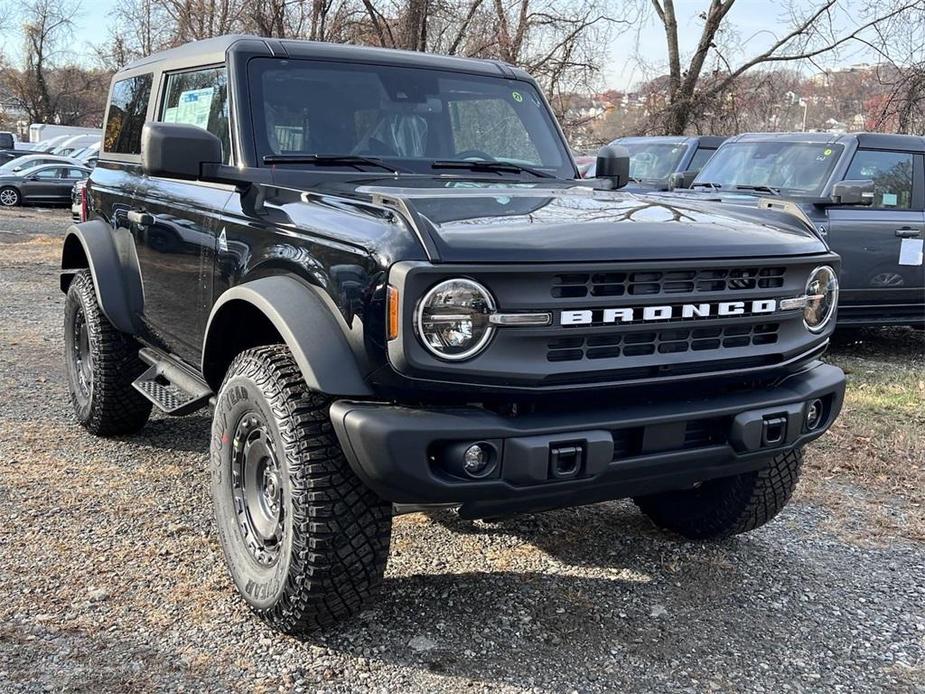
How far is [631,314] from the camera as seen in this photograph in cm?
269

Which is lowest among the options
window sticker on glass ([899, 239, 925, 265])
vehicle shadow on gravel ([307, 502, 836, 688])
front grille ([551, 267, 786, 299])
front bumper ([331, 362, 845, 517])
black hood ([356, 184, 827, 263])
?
vehicle shadow on gravel ([307, 502, 836, 688])

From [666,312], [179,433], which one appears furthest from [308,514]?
[179,433]

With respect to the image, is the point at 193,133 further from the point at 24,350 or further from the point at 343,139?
the point at 24,350

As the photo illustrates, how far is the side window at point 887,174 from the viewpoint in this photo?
7949 mm

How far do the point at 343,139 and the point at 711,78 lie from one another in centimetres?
1530

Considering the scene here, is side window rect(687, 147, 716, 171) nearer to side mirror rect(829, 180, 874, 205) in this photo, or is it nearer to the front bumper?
side mirror rect(829, 180, 874, 205)

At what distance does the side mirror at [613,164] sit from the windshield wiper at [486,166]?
17.5 inches

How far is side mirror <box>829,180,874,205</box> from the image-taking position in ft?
23.9

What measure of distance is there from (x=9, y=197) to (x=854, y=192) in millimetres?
22332

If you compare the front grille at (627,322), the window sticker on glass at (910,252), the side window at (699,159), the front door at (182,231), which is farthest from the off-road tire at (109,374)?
the side window at (699,159)

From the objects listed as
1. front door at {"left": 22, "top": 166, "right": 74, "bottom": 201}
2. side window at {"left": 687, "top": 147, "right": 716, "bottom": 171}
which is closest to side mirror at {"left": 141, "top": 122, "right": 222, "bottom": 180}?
side window at {"left": 687, "top": 147, "right": 716, "bottom": 171}

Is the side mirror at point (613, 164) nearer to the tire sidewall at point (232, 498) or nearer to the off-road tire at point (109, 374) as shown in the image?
the tire sidewall at point (232, 498)

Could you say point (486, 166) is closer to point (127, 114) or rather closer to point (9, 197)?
point (127, 114)

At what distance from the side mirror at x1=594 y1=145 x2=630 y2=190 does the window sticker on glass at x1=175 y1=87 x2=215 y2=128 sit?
5.99ft
